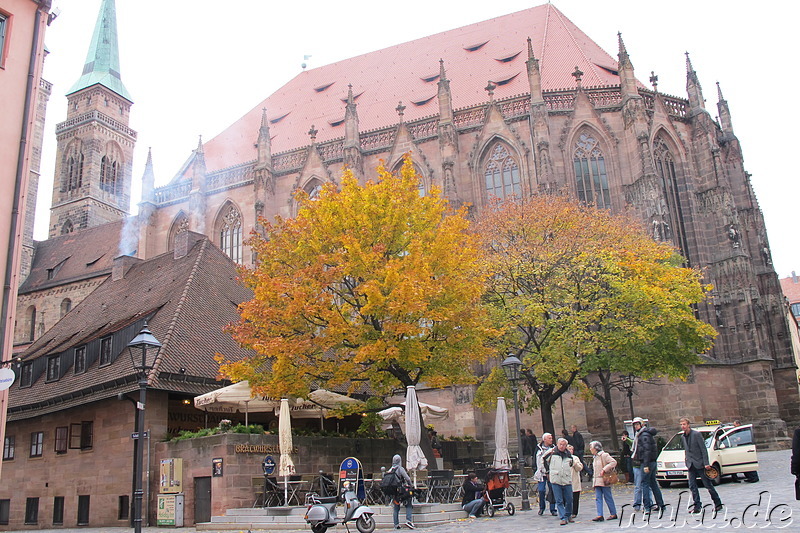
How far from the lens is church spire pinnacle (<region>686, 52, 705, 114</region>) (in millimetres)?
37312

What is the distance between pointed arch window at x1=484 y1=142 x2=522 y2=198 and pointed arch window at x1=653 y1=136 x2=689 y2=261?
21.2ft

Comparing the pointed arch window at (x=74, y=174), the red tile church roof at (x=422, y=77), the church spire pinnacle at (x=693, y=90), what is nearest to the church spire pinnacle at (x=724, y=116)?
the church spire pinnacle at (x=693, y=90)

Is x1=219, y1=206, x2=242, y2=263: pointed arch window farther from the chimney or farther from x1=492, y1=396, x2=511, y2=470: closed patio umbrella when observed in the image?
x1=492, y1=396, x2=511, y2=470: closed patio umbrella

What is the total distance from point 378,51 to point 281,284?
3697 cm

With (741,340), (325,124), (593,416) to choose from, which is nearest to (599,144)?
(741,340)

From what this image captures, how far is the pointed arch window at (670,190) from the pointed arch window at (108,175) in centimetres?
4534

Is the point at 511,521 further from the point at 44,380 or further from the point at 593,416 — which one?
the point at 593,416

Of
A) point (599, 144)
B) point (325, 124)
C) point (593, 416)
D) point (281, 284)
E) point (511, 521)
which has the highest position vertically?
point (325, 124)

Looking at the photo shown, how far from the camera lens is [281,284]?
17422 mm

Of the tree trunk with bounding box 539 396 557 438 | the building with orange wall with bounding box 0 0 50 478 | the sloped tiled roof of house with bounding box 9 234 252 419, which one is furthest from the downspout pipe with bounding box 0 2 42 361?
the tree trunk with bounding box 539 396 557 438

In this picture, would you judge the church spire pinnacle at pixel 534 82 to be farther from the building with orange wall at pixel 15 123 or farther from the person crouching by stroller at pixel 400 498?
the person crouching by stroller at pixel 400 498

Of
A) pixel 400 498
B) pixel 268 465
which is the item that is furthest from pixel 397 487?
pixel 268 465

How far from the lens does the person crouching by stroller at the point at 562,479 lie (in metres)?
11.8

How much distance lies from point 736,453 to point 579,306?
6152 millimetres
